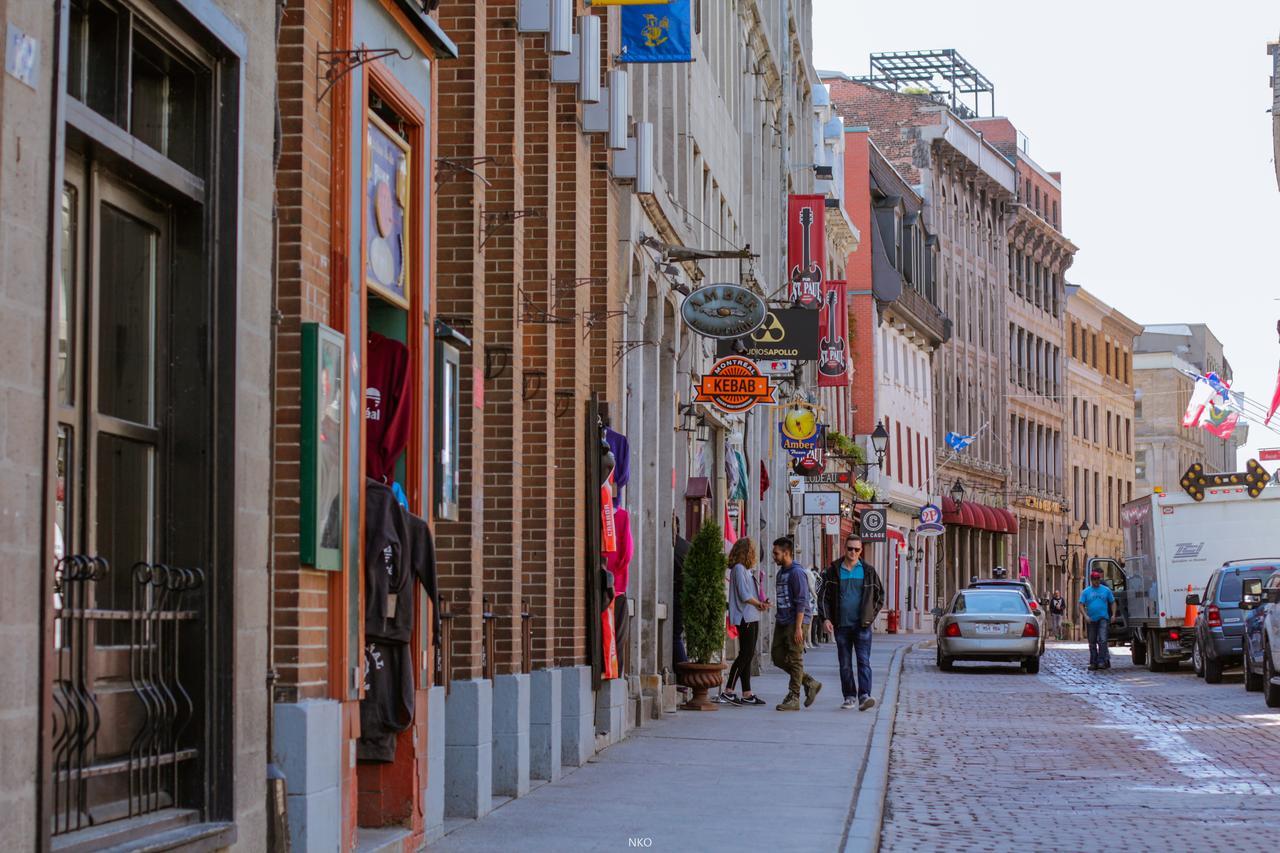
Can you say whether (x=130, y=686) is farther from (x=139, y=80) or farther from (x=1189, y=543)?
(x=1189, y=543)

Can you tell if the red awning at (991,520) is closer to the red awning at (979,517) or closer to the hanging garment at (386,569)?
the red awning at (979,517)

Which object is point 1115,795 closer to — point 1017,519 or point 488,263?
point 488,263

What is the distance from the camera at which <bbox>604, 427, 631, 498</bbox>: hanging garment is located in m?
17.0

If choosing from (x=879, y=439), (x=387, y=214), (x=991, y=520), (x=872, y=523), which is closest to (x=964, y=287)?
(x=991, y=520)

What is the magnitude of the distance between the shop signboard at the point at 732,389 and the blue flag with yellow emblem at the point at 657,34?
20.7 ft

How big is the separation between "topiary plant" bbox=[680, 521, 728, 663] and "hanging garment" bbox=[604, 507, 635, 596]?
4302 mm

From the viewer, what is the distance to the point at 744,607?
925 inches


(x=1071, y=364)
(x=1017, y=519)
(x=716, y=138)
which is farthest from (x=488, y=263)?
(x=1071, y=364)

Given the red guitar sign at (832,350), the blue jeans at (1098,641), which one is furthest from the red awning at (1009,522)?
the blue jeans at (1098,641)

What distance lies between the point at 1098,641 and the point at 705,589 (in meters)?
15.4

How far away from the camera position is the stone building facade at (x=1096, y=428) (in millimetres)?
90375

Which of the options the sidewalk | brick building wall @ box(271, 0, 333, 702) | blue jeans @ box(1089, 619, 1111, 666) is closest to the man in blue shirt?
blue jeans @ box(1089, 619, 1111, 666)

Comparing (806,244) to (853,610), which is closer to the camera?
(853,610)

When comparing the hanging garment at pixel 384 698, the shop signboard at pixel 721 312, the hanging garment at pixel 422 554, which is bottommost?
the hanging garment at pixel 384 698
